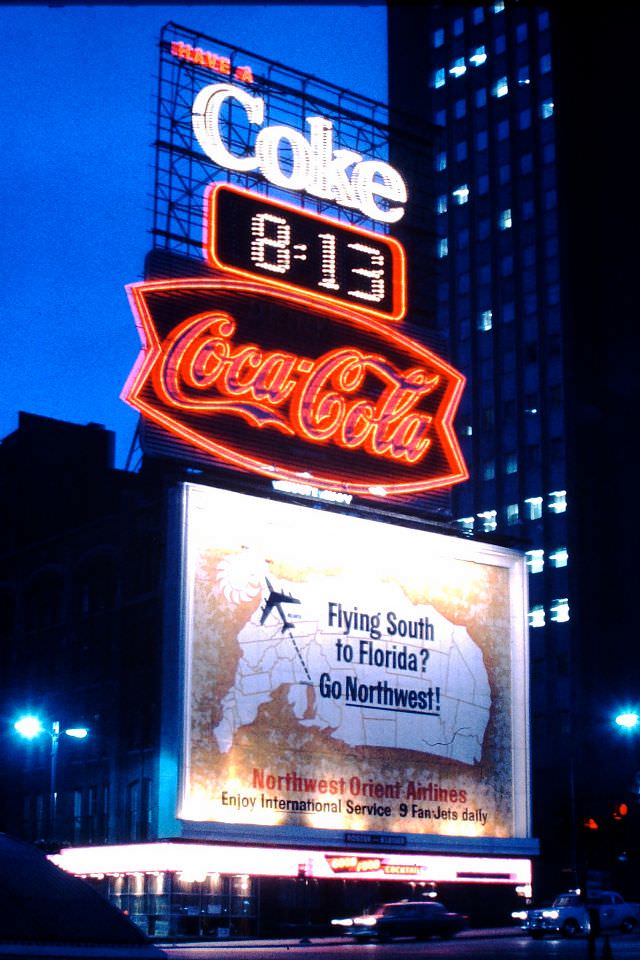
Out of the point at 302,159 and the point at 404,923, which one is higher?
the point at 302,159

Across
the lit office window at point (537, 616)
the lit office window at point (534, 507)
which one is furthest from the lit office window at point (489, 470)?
the lit office window at point (537, 616)

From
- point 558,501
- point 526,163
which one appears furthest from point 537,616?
point 526,163

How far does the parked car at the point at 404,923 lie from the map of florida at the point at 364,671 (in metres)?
5.79

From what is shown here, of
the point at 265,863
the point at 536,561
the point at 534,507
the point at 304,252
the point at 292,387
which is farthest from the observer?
the point at 534,507

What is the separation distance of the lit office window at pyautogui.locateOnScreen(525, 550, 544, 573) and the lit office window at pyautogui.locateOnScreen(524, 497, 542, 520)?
102 inches

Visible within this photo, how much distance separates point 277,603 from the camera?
50.9m

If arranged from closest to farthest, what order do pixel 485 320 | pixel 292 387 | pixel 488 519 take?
pixel 292 387 < pixel 488 519 < pixel 485 320

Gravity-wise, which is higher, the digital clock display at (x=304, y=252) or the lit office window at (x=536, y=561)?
the digital clock display at (x=304, y=252)

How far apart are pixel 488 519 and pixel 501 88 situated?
115 feet

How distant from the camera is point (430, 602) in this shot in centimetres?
5575

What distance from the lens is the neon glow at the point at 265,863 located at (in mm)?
49094

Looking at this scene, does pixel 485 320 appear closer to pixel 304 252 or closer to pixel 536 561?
pixel 536 561

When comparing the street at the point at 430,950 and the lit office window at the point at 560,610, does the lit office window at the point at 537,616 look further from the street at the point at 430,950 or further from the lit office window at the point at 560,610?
the street at the point at 430,950

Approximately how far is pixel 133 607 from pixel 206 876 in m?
10.3
